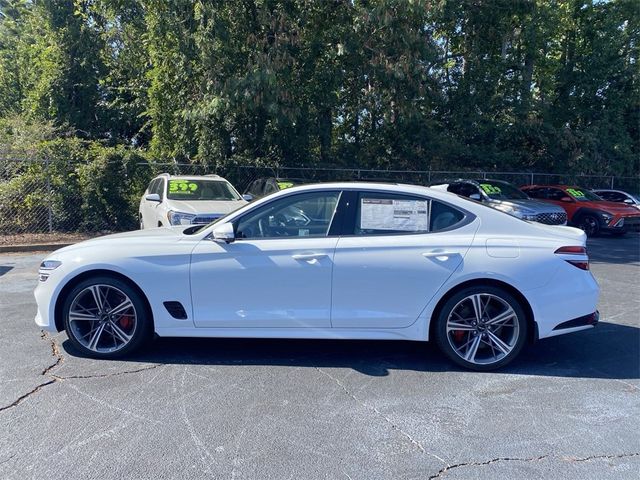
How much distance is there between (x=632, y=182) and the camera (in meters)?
24.6

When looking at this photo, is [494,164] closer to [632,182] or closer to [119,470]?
[632,182]

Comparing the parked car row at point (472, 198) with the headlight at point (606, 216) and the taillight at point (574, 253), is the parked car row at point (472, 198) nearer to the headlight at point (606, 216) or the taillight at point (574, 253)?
the headlight at point (606, 216)

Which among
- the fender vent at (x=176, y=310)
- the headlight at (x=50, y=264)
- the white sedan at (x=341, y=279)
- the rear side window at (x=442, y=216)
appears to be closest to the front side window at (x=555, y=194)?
the white sedan at (x=341, y=279)

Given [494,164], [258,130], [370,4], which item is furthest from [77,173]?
[494,164]

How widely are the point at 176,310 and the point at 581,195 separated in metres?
15.7

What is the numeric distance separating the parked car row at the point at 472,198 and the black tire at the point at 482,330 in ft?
7.52

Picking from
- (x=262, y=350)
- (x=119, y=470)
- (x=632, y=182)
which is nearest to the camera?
(x=119, y=470)

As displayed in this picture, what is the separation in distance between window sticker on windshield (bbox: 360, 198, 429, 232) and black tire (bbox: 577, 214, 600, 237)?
13.3m

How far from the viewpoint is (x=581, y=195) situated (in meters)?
17.3

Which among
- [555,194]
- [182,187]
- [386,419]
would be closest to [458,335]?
[386,419]

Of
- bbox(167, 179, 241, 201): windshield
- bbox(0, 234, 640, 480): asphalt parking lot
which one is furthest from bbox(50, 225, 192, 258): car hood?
bbox(167, 179, 241, 201): windshield

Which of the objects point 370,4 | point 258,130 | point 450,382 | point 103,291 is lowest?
point 450,382

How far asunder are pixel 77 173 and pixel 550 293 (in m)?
12.3

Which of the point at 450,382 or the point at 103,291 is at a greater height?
the point at 103,291
